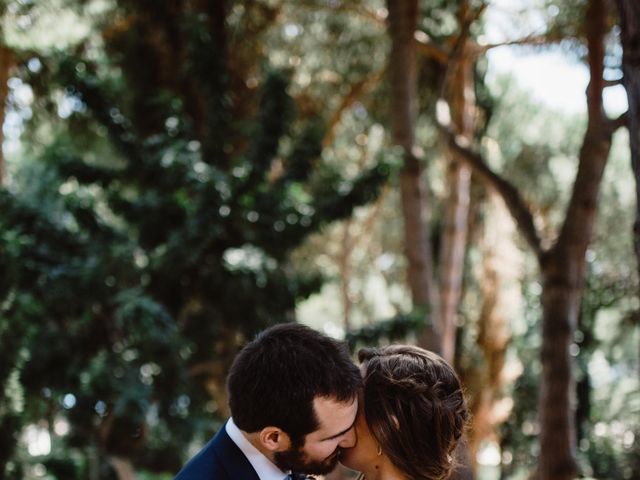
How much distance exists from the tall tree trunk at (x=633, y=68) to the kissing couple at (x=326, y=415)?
4.92 ft

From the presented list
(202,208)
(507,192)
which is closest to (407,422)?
(202,208)

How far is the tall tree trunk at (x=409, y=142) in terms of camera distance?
857 centimetres

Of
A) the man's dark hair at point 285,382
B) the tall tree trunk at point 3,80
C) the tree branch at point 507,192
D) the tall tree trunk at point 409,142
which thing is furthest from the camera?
the tall tree trunk at point 3,80

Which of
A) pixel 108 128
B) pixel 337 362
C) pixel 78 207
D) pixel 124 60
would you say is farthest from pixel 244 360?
pixel 124 60

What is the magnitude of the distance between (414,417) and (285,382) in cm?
43

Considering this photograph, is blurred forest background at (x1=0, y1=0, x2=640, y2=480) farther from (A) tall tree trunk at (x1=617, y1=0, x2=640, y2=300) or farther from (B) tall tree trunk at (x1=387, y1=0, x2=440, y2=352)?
(A) tall tree trunk at (x1=617, y1=0, x2=640, y2=300)

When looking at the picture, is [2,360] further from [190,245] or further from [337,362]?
[337,362]

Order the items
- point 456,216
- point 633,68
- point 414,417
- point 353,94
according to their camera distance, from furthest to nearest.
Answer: point 353,94
point 456,216
point 633,68
point 414,417

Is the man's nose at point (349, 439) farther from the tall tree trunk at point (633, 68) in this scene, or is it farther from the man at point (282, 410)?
the tall tree trunk at point (633, 68)

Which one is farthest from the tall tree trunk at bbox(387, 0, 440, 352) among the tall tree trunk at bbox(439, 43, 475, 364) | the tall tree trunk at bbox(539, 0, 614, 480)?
the tall tree trunk at bbox(439, 43, 475, 364)

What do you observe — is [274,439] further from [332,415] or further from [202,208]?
[202,208]

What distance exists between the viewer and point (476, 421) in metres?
12.3

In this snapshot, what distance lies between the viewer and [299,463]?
2.28 meters

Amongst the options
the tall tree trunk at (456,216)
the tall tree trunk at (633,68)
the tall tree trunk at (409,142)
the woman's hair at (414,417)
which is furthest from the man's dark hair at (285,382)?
the tall tree trunk at (456,216)
